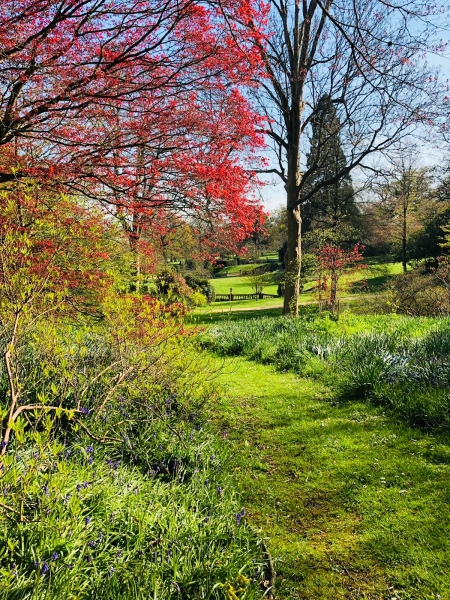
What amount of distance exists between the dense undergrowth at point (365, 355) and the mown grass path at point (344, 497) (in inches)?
13.5

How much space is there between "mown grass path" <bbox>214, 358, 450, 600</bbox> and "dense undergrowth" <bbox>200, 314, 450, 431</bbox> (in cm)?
34

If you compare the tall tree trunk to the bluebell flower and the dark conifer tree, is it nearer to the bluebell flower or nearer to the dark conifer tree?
the dark conifer tree

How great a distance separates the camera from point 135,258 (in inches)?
351

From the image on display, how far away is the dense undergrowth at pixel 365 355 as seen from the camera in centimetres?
449

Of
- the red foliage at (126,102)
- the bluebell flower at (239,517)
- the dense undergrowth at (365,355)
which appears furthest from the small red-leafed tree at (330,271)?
the bluebell flower at (239,517)

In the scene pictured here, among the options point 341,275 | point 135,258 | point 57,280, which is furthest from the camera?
point 341,275

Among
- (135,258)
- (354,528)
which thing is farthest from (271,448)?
(135,258)

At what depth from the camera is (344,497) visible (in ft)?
10.0

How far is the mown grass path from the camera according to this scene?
2.28 metres

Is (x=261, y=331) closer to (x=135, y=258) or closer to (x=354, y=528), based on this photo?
(x=135, y=258)

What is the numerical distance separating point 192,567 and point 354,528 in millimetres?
1318

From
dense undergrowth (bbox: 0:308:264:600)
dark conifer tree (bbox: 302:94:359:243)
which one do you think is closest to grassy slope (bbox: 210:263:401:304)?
dark conifer tree (bbox: 302:94:359:243)

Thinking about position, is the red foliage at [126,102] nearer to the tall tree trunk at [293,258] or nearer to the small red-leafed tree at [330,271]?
the tall tree trunk at [293,258]

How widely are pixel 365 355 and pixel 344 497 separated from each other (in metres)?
3.36
